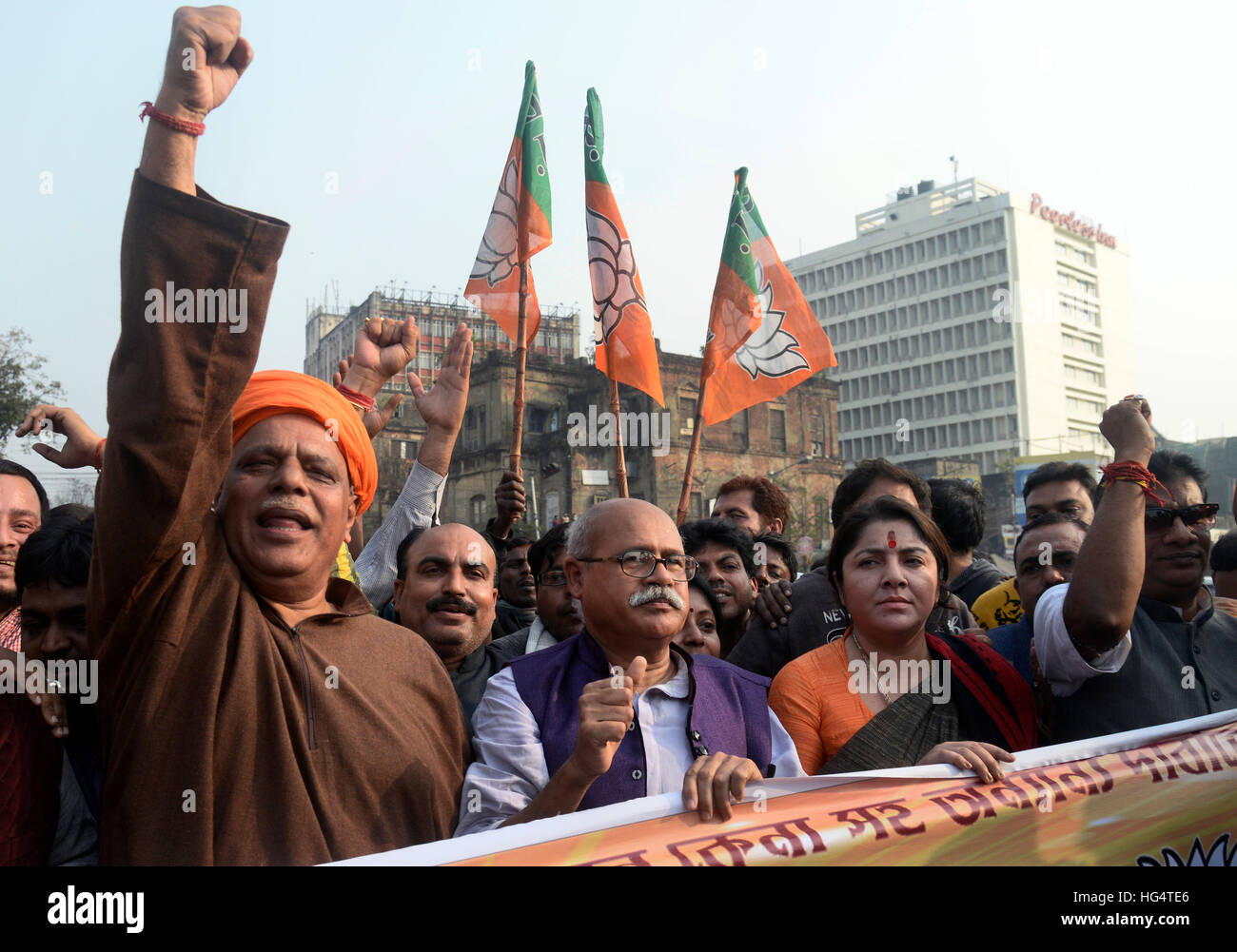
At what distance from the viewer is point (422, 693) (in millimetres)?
2779

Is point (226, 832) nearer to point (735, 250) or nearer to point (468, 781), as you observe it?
point (468, 781)

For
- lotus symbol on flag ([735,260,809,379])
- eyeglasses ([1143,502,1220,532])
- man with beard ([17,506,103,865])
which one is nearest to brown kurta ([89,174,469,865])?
man with beard ([17,506,103,865])

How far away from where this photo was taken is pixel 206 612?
7.89 ft

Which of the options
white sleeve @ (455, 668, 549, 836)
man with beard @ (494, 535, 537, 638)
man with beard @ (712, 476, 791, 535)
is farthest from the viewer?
man with beard @ (494, 535, 537, 638)

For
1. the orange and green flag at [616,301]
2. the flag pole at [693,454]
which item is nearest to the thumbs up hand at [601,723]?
the flag pole at [693,454]

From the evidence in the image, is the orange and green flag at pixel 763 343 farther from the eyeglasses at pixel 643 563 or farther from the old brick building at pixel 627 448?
the old brick building at pixel 627 448

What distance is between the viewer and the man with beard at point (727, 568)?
15.6 ft

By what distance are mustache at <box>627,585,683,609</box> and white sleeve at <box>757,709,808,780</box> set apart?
463mm

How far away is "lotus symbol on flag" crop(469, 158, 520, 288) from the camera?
7465 millimetres

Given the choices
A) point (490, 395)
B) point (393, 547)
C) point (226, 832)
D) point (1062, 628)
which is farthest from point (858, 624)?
point (490, 395)

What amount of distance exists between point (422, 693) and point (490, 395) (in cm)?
4254

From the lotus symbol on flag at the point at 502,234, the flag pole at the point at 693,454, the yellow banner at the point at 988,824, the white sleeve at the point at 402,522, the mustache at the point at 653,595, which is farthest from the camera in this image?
the lotus symbol on flag at the point at 502,234

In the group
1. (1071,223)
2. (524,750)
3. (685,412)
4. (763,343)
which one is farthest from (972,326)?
(524,750)

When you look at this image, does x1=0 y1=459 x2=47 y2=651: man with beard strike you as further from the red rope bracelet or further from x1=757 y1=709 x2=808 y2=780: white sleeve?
the red rope bracelet
